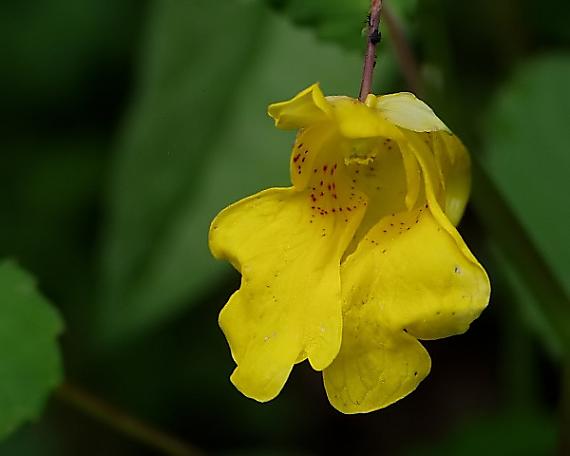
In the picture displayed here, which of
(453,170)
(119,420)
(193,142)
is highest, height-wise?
(453,170)

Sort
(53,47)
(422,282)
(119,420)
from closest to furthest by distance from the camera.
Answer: (422,282), (119,420), (53,47)

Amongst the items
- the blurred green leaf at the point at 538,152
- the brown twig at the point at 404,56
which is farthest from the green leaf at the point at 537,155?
the brown twig at the point at 404,56

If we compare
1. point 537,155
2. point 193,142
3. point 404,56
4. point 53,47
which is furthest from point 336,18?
point 53,47

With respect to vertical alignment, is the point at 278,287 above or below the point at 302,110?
below

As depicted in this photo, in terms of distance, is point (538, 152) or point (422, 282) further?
point (538, 152)

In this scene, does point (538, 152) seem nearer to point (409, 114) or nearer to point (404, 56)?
point (404, 56)

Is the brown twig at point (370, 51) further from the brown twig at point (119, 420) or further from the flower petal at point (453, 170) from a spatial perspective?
the brown twig at point (119, 420)

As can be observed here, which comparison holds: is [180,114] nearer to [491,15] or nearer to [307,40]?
[307,40]

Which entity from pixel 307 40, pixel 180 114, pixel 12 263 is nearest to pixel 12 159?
pixel 180 114
